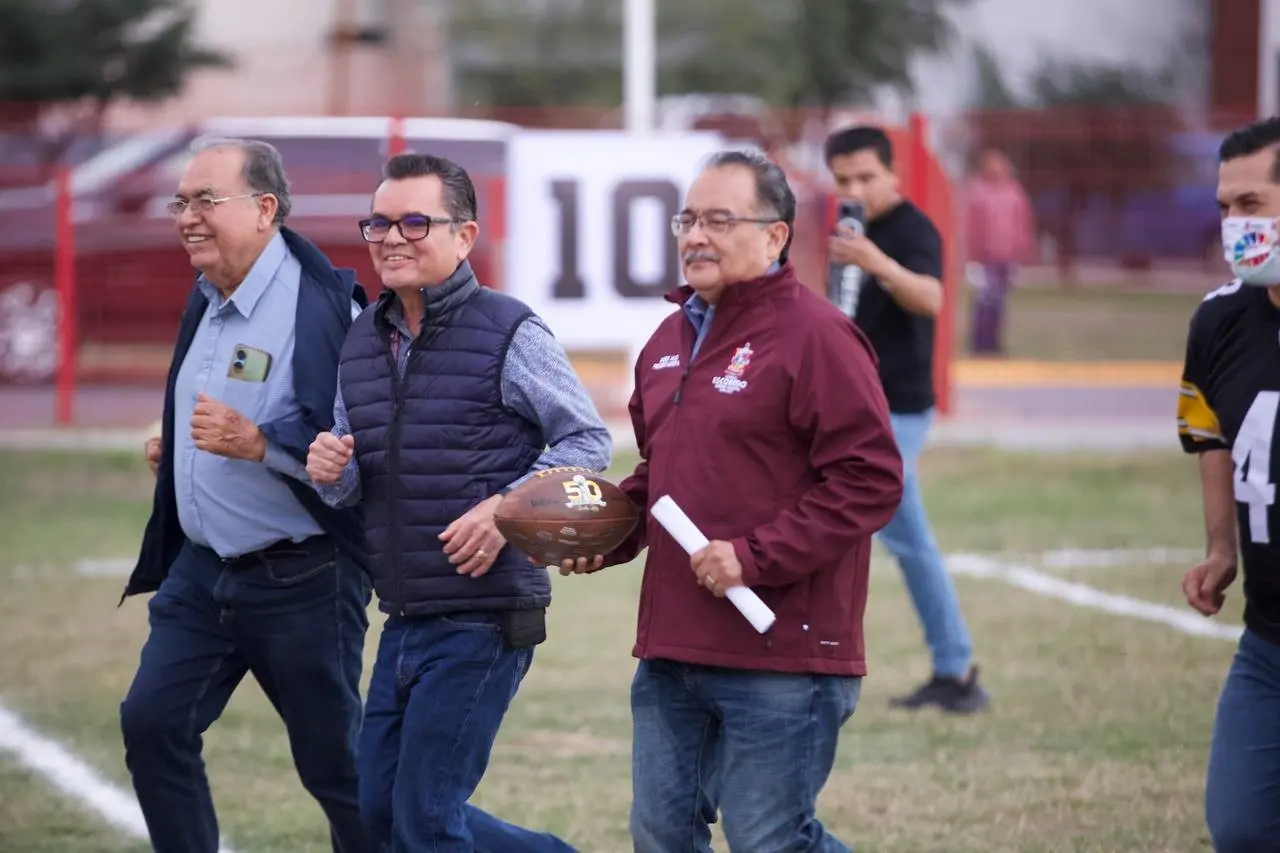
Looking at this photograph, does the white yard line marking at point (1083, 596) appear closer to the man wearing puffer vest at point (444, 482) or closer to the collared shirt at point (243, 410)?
the man wearing puffer vest at point (444, 482)

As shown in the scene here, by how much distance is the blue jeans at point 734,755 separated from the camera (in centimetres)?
450

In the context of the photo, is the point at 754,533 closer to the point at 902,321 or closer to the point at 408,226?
the point at 408,226

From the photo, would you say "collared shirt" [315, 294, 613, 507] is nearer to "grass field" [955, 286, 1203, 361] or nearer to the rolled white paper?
the rolled white paper

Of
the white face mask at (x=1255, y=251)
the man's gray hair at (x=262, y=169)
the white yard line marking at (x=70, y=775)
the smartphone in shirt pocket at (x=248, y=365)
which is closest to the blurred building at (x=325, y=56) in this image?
the white yard line marking at (x=70, y=775)

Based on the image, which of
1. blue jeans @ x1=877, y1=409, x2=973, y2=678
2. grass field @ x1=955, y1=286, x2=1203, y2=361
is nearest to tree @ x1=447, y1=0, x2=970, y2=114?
grass field @ x1=955, y1=286, x2=1203, y2=361

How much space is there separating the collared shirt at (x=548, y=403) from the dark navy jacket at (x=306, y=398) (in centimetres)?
33

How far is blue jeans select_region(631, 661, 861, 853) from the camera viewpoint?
14.8 ft

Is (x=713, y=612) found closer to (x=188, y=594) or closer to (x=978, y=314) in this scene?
(x=188, y=594)

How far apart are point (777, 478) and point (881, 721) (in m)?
3.73

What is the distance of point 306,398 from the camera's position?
5.36 meters

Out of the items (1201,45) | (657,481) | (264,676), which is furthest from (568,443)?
(1201,45)

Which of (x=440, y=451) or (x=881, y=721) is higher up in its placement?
(x=440, y=451)

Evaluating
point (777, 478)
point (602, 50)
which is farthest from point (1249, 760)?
point (602, 50)

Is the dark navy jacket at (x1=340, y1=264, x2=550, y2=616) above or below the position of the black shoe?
above
